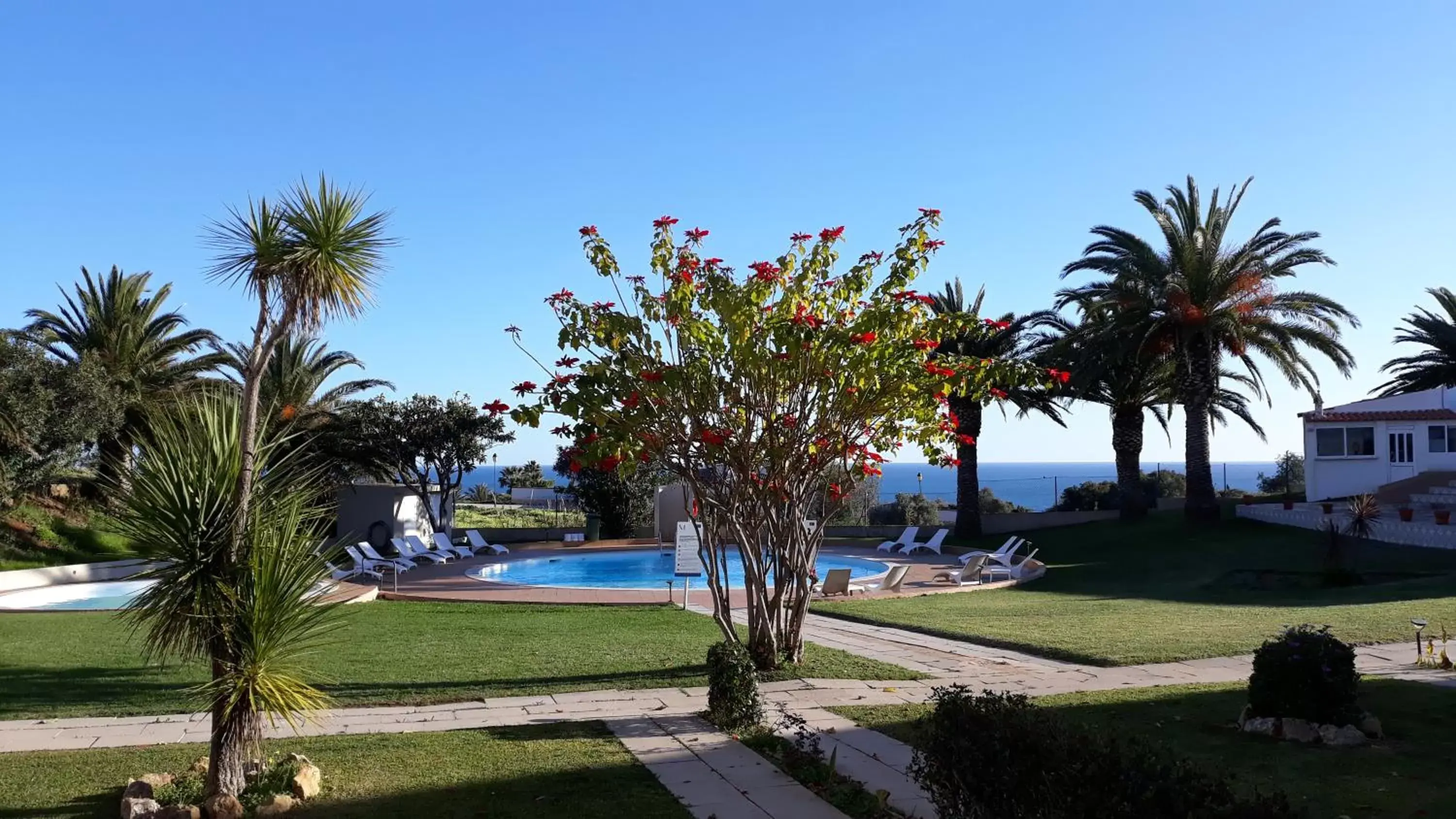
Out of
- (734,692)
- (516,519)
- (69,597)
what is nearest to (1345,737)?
(734,692)

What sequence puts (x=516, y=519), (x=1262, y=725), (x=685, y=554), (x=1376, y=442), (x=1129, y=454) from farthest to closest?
(x=516, y=519) < (x=1129, y=454) < (x=1376, y=442) < (x=685, y=554) < (x=1262, y=725)

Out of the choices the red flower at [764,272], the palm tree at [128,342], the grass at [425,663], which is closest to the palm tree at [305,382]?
the palm tree at [128,342]

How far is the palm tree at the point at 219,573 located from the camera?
618 cm

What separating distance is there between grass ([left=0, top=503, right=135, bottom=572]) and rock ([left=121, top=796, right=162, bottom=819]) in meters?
21.7

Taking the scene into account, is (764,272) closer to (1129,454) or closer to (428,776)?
(428,776)

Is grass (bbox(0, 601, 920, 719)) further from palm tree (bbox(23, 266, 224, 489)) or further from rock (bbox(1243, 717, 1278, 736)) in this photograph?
palm tree (bbox(23, 266, 224, 489))

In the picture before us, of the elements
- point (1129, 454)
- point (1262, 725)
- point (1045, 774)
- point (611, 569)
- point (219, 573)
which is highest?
point (1129, 454)

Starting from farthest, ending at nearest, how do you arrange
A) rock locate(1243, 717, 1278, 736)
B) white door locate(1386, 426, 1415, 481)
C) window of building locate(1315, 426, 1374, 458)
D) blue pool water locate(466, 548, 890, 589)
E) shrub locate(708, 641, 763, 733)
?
window of building locate(1315, 426, 1374, 458)
white door locate(1386, 426, 1415, 481)
blue pool water locate(466, 548, 890, 589)
shrub locate(708, 641, 763, 733)
rock locate(1243, 717, 1278, 736)

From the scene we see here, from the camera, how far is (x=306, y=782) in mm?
6496

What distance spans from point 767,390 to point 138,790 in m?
6.54

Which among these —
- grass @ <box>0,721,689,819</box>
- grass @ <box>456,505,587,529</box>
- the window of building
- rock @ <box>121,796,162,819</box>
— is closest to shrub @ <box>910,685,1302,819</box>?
grass @ <box>0,721,689,819</box>

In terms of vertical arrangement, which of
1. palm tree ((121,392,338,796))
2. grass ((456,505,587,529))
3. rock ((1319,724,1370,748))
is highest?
palm tree ((121,392,338,796))

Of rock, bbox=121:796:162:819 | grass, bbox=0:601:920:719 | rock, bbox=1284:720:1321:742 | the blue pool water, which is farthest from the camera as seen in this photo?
the blue pool water

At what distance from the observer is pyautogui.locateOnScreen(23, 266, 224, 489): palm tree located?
96.2 feet
